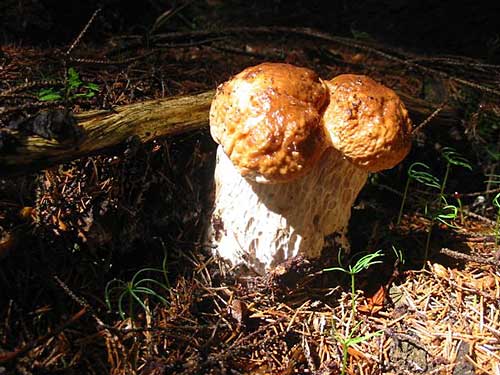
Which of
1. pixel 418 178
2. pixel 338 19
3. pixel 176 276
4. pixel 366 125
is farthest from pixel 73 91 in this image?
pixel 338 19

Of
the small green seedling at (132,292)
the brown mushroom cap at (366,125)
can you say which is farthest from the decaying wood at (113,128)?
the brown mushroom cap at (366,125)

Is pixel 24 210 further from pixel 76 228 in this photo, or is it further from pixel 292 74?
pixel 292 74

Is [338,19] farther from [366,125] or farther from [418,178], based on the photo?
[366,125]

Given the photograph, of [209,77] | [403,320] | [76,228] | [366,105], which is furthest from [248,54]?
[403,320]

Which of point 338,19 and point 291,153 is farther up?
point 338,19

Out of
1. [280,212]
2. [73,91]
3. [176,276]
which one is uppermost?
[73,91]

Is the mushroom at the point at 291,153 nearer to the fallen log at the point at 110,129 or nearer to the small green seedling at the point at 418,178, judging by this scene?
the fallen log at the point at 110,129

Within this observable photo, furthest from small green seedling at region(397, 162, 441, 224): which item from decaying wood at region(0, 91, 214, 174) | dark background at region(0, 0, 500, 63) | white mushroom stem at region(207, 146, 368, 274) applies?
dark background at region(0, 0, 500, 63)
